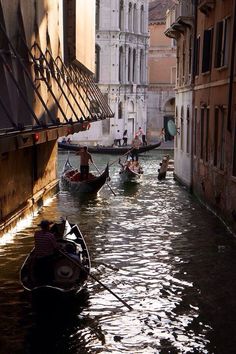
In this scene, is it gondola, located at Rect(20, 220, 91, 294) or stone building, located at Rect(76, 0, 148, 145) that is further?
stone building, located at Rect(76, 0, 148, 145)

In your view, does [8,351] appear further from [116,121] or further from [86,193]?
[116,121]

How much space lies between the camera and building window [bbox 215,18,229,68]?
48.5 feet

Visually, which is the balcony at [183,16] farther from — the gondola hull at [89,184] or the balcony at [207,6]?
the gondola hull at [89,184]

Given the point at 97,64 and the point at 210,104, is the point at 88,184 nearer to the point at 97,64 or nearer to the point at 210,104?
the point at 210,104

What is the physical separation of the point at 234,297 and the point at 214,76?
7.94 metres

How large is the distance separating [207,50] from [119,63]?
22.1 metres

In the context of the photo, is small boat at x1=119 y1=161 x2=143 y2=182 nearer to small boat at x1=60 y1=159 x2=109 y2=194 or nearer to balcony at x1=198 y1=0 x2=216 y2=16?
small boat at x1=60 y1=159 x2=109 y2=194

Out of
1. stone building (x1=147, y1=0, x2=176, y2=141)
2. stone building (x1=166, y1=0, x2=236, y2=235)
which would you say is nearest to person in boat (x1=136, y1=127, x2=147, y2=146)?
stone building (x1=147, y1=0, x2=176, y2=141)

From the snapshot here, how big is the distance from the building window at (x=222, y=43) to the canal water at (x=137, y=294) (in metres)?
3.80

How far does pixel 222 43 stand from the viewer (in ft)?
50.0

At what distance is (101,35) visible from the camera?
37.6 metres

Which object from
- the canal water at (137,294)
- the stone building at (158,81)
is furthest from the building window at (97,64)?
the canal water at (137,294)

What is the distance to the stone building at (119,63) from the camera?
37469 millimetres

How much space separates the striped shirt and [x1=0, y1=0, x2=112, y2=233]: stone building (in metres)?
1.30
